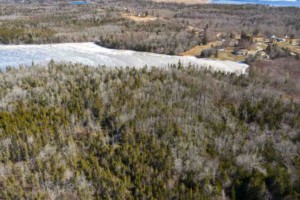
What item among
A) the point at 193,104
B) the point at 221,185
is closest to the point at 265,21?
the point at 193,104

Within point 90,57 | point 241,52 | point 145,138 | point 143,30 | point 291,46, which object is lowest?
point 145,138

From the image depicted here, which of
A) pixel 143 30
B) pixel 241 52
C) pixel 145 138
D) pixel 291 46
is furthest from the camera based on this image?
pixel 143 30

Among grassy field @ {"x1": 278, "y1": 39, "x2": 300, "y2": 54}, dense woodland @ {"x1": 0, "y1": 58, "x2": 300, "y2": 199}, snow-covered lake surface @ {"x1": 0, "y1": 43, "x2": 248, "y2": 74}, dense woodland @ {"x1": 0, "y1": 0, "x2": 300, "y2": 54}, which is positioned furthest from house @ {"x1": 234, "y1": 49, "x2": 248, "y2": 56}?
dense woodland @ {"x1": 0, "y1": 58, "x2": 300, "y2": 199}

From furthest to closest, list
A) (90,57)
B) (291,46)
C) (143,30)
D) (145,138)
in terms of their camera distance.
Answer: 1. (143,30)
2. (291,46)
3. (90,57)
4. (145,138)

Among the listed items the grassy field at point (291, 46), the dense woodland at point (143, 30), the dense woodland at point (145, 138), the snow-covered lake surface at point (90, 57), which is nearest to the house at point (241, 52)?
the snow-covered lake surface at point (90, 57)

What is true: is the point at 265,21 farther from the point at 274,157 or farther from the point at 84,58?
the point at 274,157

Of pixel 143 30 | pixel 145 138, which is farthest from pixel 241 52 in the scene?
pixel 145 138

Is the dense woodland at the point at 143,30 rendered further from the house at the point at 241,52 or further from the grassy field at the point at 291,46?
the house at the point at 241,52

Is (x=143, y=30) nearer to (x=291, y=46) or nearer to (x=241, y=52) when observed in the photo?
(x=241, y=52)
